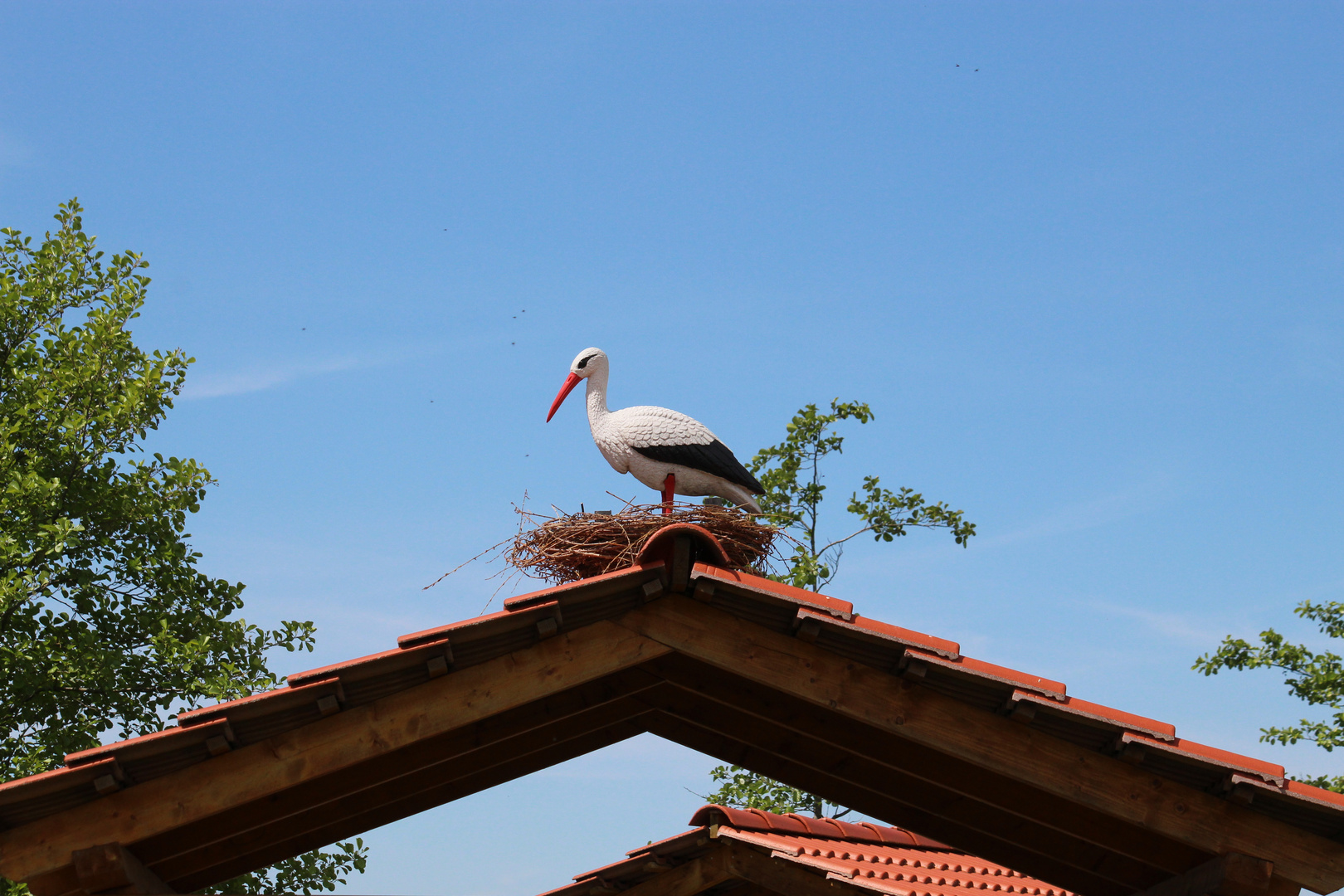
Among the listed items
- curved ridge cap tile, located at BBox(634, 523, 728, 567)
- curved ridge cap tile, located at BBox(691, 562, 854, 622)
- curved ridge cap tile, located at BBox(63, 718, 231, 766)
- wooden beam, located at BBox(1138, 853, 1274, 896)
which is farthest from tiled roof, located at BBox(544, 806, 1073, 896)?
curved ridge cap tile, located at BBox(63, 718, 231, 766)

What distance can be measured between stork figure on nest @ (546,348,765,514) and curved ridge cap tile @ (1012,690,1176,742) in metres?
4.31

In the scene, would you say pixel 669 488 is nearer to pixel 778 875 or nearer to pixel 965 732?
pixel 778 875

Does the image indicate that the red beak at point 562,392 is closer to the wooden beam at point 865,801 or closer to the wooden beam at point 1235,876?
the wooden beam at point 865,801

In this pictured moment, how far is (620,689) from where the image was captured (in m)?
6.06

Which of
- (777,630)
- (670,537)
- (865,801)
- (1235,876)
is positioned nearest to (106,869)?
(670,537)

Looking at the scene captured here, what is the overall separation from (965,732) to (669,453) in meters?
4.29

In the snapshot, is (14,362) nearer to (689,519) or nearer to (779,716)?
(689,519)

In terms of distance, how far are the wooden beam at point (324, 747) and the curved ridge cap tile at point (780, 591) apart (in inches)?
16.9

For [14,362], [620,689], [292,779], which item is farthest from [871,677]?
[14,362]

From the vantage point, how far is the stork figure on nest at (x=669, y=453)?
888cm

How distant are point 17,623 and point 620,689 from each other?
33.9 feet

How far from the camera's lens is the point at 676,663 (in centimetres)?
580

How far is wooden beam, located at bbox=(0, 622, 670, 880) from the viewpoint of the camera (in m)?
4.44

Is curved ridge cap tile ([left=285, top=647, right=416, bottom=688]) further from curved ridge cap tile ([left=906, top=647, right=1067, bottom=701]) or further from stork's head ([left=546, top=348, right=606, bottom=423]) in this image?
stork's head ([left=546, top=348, right=606, bottom=423])
